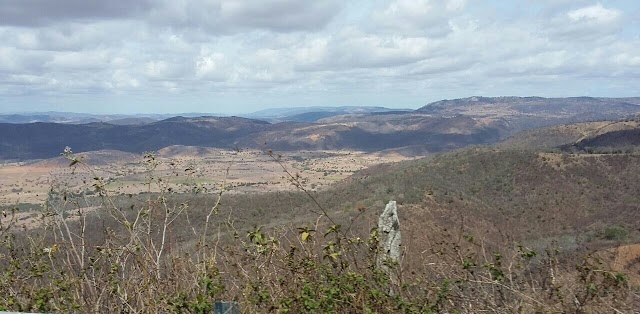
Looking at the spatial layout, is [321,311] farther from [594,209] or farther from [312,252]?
[594,209]

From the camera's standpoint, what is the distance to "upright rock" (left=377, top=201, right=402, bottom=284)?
427cm

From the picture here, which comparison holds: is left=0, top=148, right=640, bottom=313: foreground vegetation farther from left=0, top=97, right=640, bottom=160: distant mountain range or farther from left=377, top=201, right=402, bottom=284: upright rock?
left=0, top=97, right=640, bottom=160: distant mountain range

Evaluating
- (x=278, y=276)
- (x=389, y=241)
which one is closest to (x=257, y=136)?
(x=389, y=241)

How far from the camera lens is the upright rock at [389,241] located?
14.0ft

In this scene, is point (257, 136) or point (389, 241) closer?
point (389, 241)

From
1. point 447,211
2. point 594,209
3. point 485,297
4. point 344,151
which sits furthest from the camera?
point 344,151

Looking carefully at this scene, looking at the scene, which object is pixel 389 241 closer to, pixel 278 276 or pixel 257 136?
pixel 278 276

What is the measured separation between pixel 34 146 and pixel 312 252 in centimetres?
15655

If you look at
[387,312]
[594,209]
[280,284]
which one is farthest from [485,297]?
[594,209]

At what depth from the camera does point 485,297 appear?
4.16m

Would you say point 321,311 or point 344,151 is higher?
point 321,311

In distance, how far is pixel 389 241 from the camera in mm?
5461

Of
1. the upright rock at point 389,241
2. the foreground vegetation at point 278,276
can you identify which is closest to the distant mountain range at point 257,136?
the upright rock at point 389,241

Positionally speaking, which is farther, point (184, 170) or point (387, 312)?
point (184, 170)
